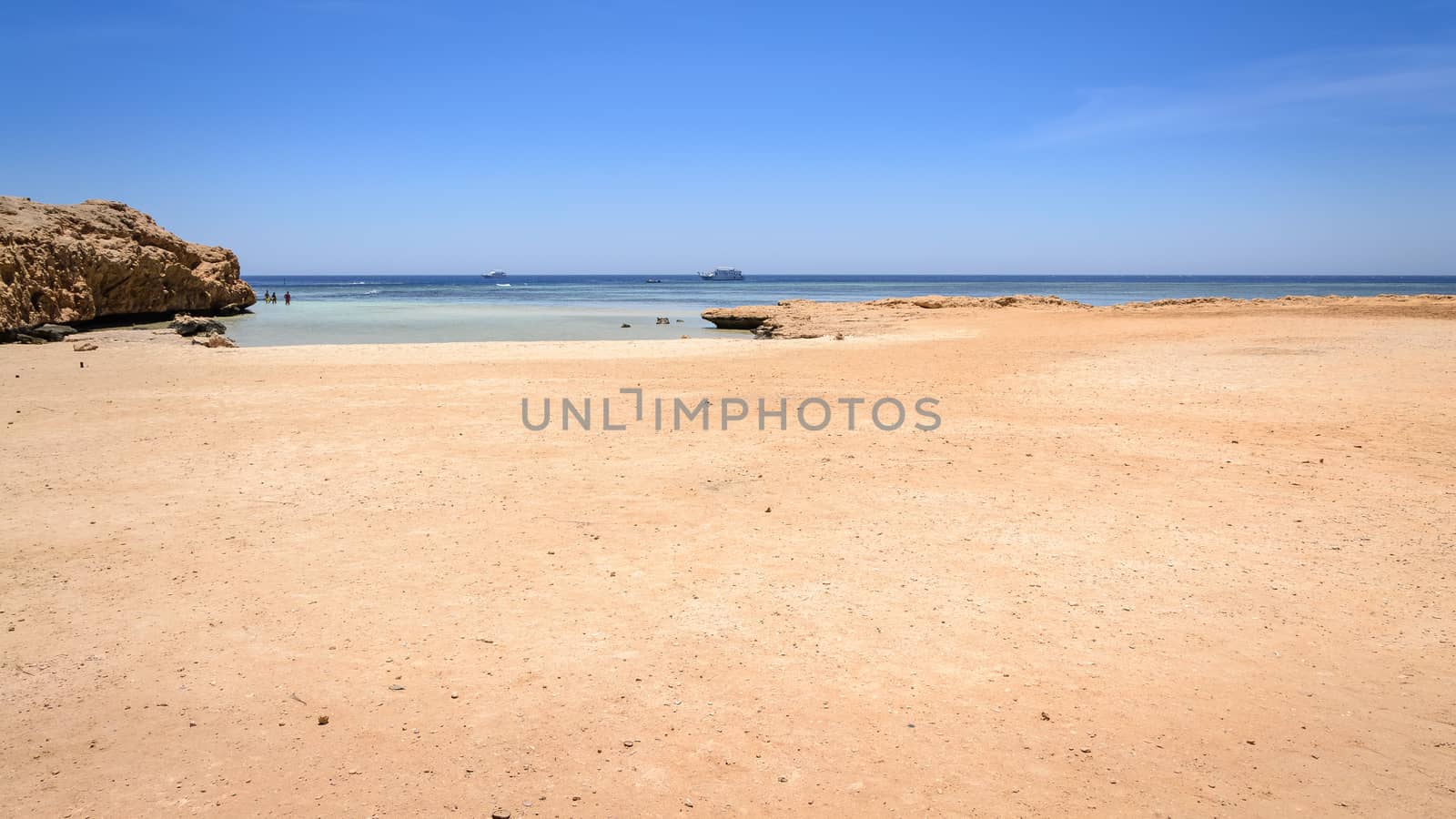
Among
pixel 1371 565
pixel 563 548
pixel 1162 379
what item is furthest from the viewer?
pixel 1162 379

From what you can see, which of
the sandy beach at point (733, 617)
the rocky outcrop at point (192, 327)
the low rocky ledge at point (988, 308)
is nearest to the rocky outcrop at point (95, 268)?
the rocky outcrop at point (192, 327)

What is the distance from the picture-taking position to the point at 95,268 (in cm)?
2859

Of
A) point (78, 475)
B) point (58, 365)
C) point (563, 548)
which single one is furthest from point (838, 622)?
point (58, 365)

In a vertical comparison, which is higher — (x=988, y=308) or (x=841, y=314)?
(x=988, y=308)

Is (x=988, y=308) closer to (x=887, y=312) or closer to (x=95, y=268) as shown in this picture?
(x=887, y=312)

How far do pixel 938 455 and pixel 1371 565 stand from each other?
3689 millimetres

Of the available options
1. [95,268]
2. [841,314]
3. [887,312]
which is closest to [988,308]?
[887,312]

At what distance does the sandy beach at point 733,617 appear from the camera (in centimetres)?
323

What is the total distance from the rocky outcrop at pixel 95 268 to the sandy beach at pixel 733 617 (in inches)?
732

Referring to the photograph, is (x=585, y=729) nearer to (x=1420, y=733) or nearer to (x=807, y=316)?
(x=1420, y=733)

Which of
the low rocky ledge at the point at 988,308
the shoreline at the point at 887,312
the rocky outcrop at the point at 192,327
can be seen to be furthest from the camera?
the rocky outcrop at the point at 192,327

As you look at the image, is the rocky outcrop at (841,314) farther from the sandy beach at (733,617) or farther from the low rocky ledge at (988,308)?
the sandy beach at (733,617)

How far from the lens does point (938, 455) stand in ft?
27.5

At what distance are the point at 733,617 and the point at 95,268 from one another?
3271 cm
